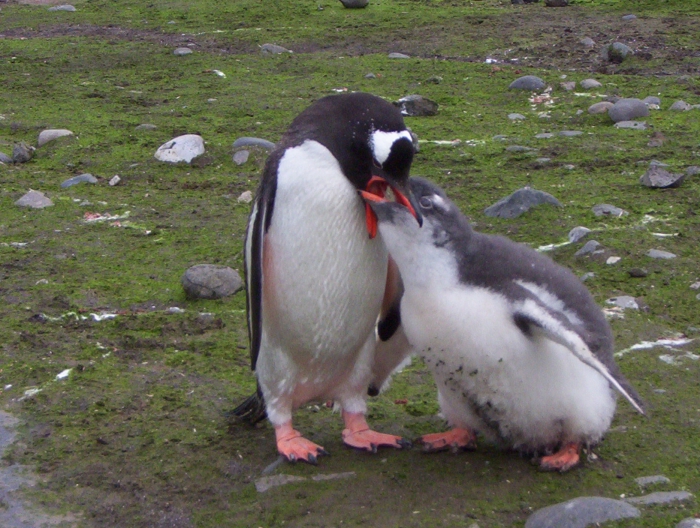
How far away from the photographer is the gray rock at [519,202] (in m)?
4.83

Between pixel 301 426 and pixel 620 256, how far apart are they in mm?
1780

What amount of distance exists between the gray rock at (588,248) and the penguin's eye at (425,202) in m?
1.88

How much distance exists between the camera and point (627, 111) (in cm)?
652

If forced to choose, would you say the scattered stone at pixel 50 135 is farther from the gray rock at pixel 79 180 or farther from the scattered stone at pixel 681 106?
the scattered stone at pixel 681 106

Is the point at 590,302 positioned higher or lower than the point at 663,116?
higher

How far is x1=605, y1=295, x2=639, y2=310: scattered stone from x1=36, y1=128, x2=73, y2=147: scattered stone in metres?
4.29

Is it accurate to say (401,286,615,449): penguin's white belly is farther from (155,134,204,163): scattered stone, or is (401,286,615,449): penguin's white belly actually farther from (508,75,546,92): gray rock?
(508,75,546,92): gray rock

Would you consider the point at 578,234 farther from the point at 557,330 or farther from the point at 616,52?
the point at 616,52

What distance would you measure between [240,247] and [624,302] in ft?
6.12

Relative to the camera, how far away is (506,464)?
109 inches

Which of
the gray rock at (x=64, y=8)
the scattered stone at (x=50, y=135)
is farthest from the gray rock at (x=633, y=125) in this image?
the gray rock at (x=64, y=8)

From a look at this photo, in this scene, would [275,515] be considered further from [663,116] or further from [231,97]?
[231,97]

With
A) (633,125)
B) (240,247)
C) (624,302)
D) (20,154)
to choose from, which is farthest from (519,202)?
(20,154)

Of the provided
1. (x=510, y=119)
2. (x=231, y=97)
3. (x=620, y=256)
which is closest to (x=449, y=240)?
(x=620, y=256)
